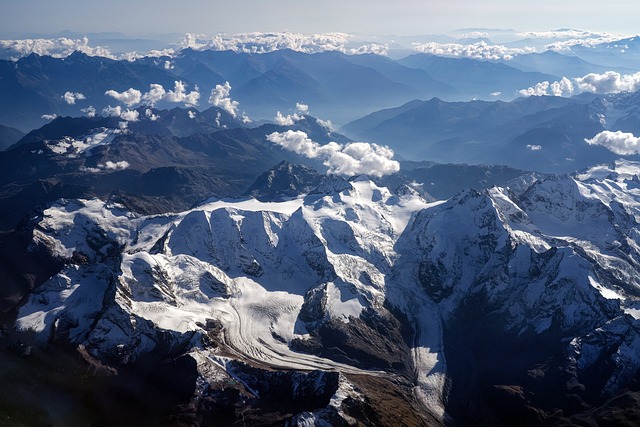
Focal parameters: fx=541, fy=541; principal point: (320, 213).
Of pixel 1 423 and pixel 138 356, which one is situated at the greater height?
pixel 1 423

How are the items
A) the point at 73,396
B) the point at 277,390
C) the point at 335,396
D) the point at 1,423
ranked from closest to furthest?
the point at 1,423 → the point at 73,396 → the point at 335,396 → the point at 277,390

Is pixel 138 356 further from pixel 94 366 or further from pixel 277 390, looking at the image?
pixel 277 390

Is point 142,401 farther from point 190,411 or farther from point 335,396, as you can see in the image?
point 335,396

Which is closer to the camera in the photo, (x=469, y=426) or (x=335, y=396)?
(x=335, y=396)

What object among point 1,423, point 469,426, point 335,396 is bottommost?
point 469,426

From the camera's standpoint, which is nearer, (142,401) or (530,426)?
(142,401)

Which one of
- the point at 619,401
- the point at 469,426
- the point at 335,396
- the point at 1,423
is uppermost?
A: the point at 1,423

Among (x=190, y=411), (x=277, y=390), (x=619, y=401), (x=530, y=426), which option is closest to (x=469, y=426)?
(x=530, y=426)

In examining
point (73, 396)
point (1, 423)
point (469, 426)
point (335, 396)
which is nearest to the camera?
point (1, 423)

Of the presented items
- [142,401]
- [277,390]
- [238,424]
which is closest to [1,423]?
[142,401]
